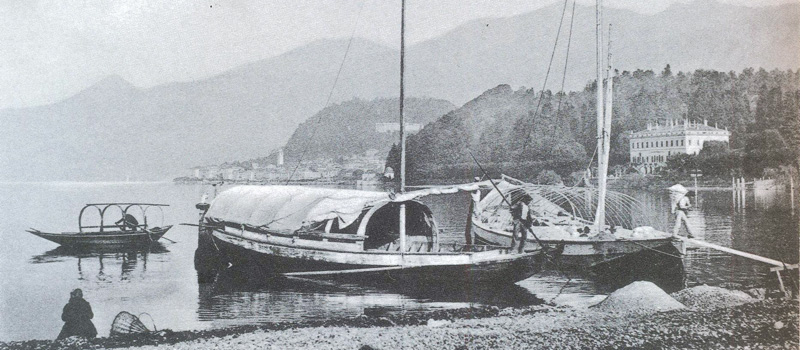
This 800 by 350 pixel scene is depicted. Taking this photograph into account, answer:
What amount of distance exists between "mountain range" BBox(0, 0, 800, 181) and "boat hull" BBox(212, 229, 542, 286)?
9.92 ft

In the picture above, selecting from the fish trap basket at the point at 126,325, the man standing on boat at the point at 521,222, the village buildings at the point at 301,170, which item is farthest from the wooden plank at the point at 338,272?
the village buildings at the point at 301,170

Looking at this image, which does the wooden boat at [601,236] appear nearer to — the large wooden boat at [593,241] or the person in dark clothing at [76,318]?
the large wooden boat at [593,241]

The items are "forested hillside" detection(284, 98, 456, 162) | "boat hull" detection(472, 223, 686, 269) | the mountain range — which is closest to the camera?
the mountain range

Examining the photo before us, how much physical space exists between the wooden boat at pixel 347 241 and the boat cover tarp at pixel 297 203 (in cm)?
2

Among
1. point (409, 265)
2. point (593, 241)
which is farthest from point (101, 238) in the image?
point (593, 241)

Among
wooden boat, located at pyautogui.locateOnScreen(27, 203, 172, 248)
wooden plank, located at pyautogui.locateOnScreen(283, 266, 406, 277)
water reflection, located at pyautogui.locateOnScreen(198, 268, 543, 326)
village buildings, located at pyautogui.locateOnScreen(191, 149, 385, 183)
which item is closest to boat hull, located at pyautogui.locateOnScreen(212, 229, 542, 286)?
wooden plank, located at pyautogui.locateOnScreen(283, 266, 406, 277)

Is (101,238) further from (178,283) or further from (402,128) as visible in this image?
(402,128)

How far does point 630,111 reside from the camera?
63.5 feet

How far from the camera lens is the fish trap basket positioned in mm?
7762

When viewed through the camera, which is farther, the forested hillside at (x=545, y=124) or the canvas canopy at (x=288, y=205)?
the forested hillside at (x=545, y=124)

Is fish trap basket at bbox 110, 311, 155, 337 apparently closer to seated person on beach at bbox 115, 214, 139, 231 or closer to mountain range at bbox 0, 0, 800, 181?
mountain range at bbox 0, 0, 800, 181

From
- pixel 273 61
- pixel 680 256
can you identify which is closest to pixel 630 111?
pixel 680 256

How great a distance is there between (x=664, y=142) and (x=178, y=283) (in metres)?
12.1

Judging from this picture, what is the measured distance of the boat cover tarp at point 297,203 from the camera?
33.1ft
